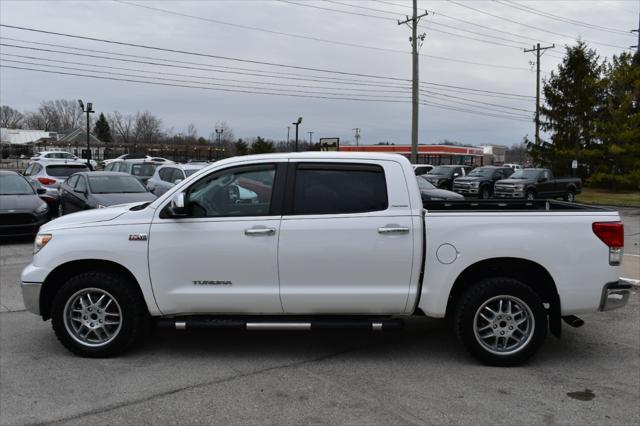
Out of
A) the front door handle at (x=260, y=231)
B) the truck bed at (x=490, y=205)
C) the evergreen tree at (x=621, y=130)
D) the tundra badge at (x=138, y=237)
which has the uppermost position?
the evergreen tree at (x=621, y=130)

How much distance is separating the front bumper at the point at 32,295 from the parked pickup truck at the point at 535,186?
24.7 meters

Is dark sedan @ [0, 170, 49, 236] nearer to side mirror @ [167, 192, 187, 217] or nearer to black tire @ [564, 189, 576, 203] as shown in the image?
side mirror @ [167, 192, 187, 217]

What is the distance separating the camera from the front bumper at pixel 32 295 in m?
5.13

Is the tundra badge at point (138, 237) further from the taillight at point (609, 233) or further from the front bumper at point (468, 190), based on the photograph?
the front bumper at point (468, 190)

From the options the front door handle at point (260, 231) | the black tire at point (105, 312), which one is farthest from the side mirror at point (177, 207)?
the black tire at point (105, 312)

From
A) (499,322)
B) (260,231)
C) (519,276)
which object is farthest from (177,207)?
(519,276)

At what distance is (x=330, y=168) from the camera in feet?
16.6

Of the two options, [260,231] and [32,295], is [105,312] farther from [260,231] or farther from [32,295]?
[260,231]

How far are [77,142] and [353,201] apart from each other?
284 feet

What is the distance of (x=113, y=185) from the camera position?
536 inches

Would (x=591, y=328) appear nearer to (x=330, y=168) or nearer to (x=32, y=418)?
(x=330, y=168)

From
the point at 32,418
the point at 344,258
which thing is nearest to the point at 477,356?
the point at 344,258

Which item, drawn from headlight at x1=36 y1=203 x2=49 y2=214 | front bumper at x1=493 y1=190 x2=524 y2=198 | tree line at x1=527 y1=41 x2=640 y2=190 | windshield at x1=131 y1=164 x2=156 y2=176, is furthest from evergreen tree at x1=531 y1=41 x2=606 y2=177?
headlight at x1=36 y1=203 x2=49 y2=214

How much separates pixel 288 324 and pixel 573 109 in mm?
36412
